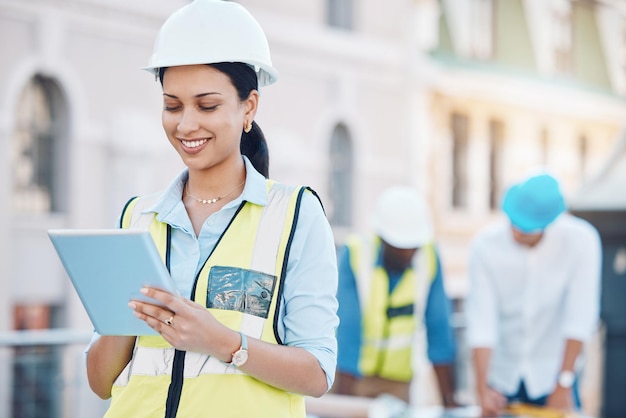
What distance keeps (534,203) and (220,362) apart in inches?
117

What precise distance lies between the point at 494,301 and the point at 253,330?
10.6 ft

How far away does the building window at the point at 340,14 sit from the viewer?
71.3ft

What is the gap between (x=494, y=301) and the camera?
5.38 m

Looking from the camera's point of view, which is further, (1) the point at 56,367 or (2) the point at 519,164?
(2) the point at 519,164

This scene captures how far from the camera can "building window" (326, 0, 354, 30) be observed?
71.3 ft

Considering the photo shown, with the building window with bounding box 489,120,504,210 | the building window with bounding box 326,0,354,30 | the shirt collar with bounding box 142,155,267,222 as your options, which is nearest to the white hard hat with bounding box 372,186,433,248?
the shirt collar with bounding box 142,155,267,222

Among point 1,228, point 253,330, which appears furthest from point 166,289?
point 1,228

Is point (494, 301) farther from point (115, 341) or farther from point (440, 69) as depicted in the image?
point (440, 69)

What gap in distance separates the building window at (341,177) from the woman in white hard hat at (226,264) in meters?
18.8

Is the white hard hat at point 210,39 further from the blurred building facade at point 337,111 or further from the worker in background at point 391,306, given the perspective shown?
the blurred building facade at point 337,111

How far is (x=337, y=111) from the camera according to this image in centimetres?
2105

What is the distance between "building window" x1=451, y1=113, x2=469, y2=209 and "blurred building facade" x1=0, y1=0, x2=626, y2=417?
0.04 m

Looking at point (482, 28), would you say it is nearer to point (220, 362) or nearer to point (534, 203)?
point (534, 203)

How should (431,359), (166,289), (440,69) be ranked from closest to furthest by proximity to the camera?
(166,289), (431,359), (440,69)
